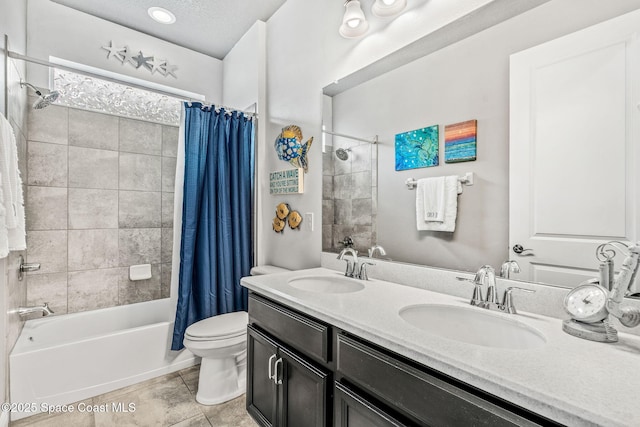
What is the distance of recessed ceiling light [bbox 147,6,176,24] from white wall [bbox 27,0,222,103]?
0.33 meters

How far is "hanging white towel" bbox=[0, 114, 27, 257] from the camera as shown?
1.30 m

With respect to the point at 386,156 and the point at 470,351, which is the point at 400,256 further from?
the point at 470,351

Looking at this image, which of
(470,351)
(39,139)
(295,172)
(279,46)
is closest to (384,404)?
(470,351)

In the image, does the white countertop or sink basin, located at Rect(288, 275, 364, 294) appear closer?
the white countertop

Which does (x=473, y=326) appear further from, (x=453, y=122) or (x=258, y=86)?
(x=258, y=86)

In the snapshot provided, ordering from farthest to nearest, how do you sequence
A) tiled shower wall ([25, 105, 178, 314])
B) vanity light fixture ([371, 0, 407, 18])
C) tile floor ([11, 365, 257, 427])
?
tiled shower wall ([25, 105, 178, 314]) → tile floor ([11, 365, 257, 427]) → vanity light fixture ([371, 0, 407, 18])

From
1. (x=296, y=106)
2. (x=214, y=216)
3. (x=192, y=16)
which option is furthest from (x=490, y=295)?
(x=192, y=16)

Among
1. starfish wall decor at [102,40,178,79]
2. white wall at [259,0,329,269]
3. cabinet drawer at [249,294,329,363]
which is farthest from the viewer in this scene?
starfish wall decor at [102,40,178,79]

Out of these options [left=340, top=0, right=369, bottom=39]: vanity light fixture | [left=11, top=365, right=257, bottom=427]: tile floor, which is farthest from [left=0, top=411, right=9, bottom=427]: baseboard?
[left=340, top=0, right=369, bottom=39]: vanity light fixture

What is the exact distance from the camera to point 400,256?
4.96 ft

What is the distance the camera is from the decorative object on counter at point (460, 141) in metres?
1.22

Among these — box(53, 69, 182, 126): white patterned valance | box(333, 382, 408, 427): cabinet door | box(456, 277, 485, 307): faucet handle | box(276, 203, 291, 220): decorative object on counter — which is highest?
box(53, 69, 182, 126): white patterned valance

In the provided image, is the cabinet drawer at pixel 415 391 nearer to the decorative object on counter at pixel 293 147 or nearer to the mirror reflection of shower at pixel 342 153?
the mirror reflection of shower at pixel 342 153

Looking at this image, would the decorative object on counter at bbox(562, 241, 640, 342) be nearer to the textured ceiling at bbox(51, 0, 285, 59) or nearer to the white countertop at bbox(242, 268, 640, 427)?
the white countertop at bbox(242, 268, 640, 427)
